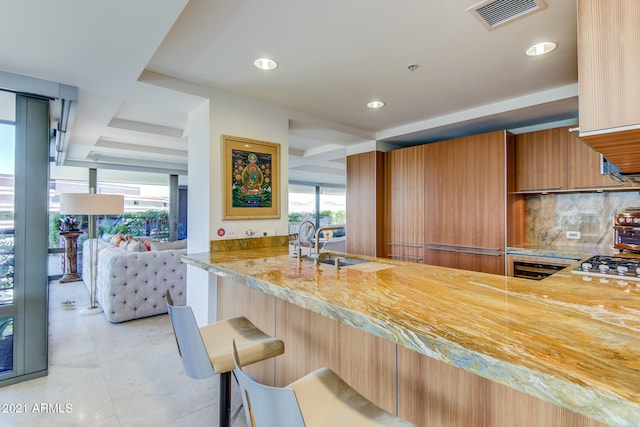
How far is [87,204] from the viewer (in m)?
4.14

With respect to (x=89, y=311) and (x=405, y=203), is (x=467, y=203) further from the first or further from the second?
(x=89, y=311)

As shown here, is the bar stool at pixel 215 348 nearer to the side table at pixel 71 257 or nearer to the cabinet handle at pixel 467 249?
the cabinet handle at pixel 467 249

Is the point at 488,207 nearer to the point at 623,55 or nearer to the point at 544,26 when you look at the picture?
the point at 544,26

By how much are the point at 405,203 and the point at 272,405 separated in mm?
3678

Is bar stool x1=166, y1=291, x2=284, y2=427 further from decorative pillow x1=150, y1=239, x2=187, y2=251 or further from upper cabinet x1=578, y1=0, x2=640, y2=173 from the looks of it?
decorative pillow x1=150, y1=239, x2=187, y2=251

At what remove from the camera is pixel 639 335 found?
840 millimetres

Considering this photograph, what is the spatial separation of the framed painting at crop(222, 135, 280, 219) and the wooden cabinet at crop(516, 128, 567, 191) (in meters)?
2.61

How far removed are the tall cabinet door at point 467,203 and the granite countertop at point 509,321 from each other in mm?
1732

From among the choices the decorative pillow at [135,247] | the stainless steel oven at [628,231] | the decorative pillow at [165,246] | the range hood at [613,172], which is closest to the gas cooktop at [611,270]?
the range hood at [613,172]

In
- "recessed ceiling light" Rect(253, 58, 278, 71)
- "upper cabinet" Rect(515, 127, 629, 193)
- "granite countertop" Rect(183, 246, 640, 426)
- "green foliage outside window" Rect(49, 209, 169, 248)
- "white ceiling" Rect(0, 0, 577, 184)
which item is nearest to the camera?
"granite countertop" Rect(183, 246, 640, 426)

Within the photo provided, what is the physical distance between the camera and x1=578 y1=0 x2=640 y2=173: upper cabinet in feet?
3.53

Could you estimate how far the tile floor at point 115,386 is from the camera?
2008 mm

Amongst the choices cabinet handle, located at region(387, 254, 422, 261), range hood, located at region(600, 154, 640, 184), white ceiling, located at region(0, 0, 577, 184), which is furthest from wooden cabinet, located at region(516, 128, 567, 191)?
cabinet handle, located at region(387, 254, 422, 261)

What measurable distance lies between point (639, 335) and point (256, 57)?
2476mm
